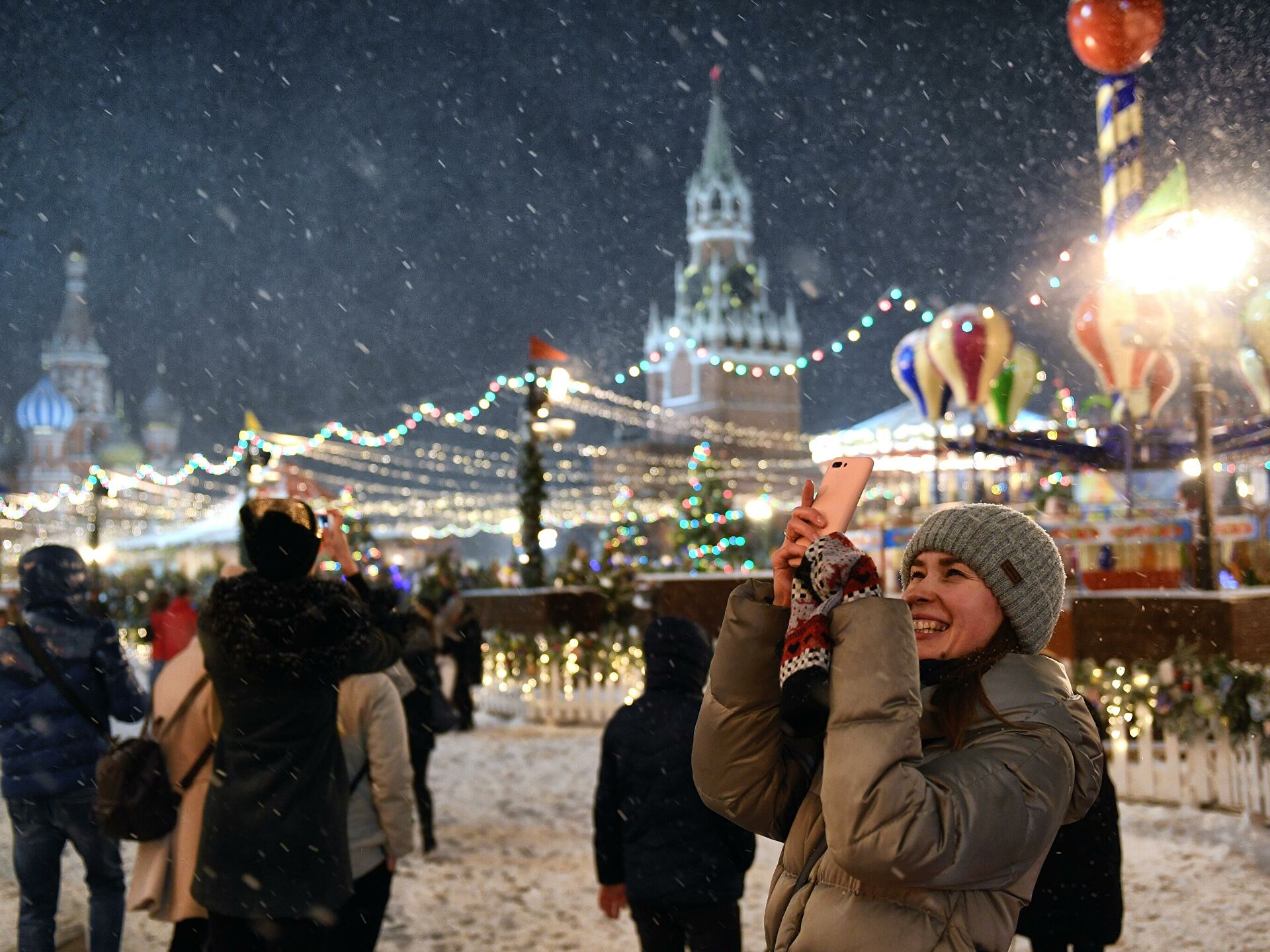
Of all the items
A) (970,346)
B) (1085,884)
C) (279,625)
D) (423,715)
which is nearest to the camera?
(279,625)

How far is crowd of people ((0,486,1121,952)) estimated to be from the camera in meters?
1.70

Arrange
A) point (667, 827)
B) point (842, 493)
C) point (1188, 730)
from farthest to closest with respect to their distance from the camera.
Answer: point (1188, 730)
point (667, 827)
point (842, 493)

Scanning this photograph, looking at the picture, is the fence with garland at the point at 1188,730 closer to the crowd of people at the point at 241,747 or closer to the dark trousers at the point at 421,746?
the dark trousers at the point at 421,746

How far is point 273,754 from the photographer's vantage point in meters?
3.15

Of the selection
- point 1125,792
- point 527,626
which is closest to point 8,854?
point 1125,792

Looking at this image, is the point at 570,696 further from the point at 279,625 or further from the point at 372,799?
the point at 279,625

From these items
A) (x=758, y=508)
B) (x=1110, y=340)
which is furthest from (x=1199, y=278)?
(x=758, y=508)

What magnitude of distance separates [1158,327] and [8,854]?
36.0 feet

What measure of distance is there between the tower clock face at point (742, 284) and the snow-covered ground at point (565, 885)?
8291cm

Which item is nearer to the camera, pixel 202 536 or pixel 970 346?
pixel 970 346

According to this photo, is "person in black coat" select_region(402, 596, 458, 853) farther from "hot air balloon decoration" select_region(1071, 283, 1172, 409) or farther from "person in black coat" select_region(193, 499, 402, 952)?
"hot air balloon decoration" select_region(1071, 283, 1172, 409)

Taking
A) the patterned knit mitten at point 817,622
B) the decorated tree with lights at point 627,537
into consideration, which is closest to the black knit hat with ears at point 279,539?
the patterned knit mitten at point 817,622

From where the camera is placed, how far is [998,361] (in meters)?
18.3

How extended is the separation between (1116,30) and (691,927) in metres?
15.5
